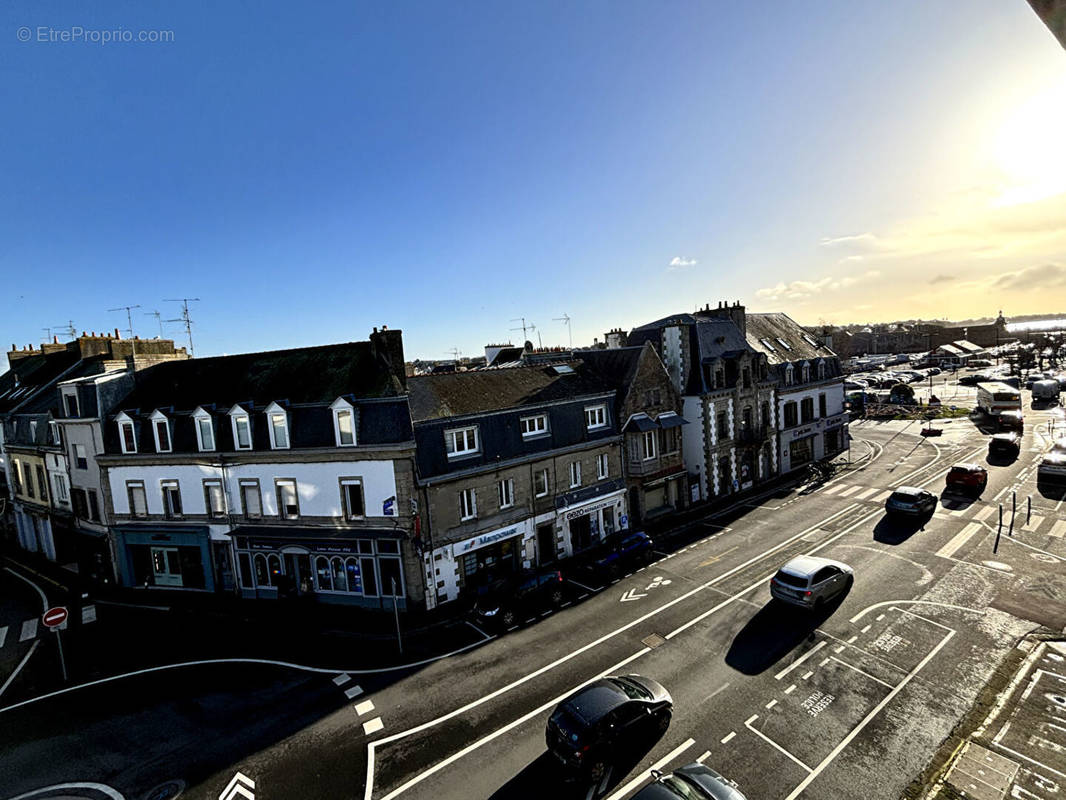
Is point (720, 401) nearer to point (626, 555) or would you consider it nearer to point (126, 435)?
point (626, 555)

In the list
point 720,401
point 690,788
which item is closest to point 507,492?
point 690,788

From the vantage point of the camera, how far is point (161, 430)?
97.1 feet

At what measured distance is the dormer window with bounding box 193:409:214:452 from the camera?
28.9 meters

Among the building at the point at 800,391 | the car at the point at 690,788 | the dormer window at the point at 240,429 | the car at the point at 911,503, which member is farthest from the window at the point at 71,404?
the car at the point at 911,503

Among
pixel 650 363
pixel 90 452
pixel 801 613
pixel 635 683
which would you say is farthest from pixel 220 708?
pixel 650 363

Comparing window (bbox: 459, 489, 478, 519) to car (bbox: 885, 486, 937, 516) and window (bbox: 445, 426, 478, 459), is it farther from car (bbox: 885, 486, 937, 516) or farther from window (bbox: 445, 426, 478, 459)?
car (bbox: 885, 486, 937, 516)

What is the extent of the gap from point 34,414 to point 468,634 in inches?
1381

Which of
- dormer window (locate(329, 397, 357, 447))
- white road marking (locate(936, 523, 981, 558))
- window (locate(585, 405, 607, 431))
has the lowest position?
white road marking (locate(936, 523, 981, 558))

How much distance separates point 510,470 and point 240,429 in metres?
14.7

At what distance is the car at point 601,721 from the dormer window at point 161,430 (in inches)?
1024

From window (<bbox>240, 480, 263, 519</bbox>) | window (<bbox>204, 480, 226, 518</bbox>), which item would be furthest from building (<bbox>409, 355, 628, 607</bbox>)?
window (<bbox>204, 480, 226, 518</bbox>)

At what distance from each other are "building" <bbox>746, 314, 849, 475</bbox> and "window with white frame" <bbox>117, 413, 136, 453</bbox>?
45.0 metres

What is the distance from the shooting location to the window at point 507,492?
29500mm

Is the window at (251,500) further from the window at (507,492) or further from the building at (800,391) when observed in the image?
the building at (800,391)
